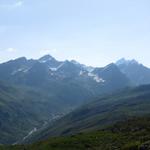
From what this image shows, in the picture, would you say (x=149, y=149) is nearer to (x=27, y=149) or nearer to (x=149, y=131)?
(x=149, y=131)

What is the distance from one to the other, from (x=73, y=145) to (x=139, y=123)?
30084 millimetres

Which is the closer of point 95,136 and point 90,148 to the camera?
point 90,148

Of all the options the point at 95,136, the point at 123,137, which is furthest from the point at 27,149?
the point at 123,137

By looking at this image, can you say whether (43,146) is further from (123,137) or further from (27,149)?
(123,137)

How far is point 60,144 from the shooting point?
142875mm

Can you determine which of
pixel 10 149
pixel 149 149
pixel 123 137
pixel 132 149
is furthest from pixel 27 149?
pixel 149 149

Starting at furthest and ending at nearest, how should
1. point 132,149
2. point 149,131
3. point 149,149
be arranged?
point 149,131, point 132,149, point 149,149

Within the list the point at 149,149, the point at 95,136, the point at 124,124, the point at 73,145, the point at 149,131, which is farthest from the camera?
the point at 124,124

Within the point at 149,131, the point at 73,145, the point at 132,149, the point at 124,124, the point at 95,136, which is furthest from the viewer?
the point at 124,124

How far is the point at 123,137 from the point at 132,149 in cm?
3887

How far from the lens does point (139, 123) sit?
505 ft

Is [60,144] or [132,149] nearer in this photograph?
[132,149]

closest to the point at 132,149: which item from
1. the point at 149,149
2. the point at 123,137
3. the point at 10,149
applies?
the point at 149,149

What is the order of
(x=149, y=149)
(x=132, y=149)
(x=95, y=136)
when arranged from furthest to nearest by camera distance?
1. (x=95, y=136)
2. (x=132, y=149)
3. (x=149, y=149)
